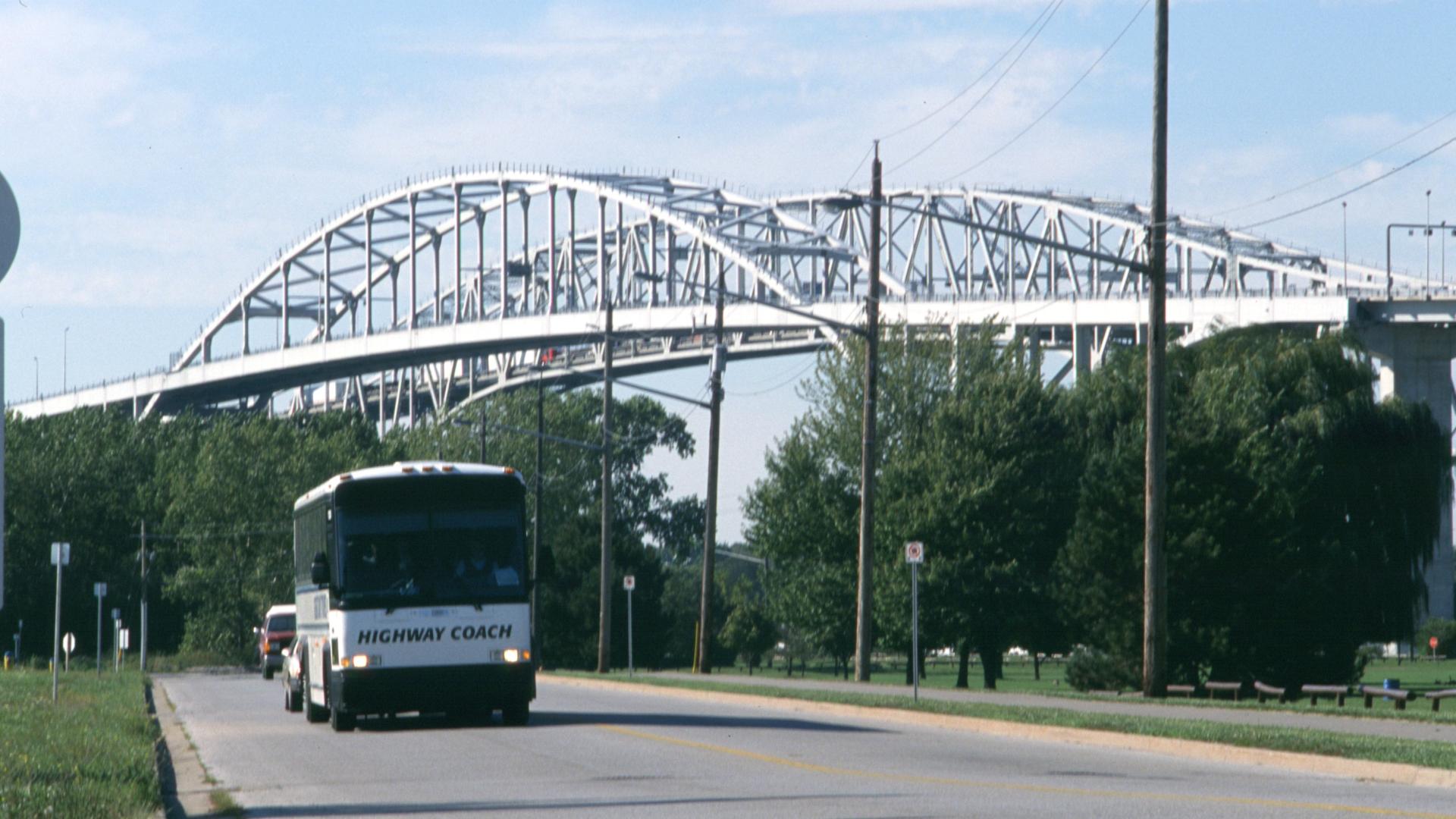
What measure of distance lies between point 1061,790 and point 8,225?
27.1ft

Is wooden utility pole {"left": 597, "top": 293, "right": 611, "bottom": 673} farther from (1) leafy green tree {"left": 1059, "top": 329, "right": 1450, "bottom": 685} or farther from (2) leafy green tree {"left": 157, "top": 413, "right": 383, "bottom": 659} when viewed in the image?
(2) leafy green tree {"left": 157, "top": 413, "right": 383, "bottom": 659}

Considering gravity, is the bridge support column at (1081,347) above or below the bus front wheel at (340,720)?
above

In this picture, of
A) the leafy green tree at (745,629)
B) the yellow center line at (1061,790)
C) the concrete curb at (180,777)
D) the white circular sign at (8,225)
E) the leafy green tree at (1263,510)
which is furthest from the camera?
the leafy green tree at (745,629)

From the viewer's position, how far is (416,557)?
2219 centimetres

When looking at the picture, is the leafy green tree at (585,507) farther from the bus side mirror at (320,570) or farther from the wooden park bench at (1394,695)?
the wooden park bench at (1394,695)

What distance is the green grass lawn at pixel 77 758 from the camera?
41.9 ft

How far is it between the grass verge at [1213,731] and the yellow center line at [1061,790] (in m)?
2.89

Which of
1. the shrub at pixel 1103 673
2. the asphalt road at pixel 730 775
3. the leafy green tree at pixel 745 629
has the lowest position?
the leafy green tree at pixel 745 629

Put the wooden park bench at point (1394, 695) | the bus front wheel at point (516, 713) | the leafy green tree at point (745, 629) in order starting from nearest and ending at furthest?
the bus front wheel at point (516, 713) < the wooden park bench at point (1394, 695) < the leafy green tree at point (745, 629)

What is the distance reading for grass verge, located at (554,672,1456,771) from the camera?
1641 centimetres

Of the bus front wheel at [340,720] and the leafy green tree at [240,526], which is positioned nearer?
the bus front wheel at [340,720]

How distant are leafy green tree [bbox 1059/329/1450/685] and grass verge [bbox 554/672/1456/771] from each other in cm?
1395

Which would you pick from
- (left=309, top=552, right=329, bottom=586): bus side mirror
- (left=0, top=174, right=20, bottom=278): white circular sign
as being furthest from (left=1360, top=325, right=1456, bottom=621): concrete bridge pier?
(left=0, top=174, right=20, bottom=278): white circular sign

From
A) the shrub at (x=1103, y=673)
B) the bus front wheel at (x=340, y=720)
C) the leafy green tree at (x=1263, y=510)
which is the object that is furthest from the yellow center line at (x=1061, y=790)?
the shrub at (x=1103, y=673)
